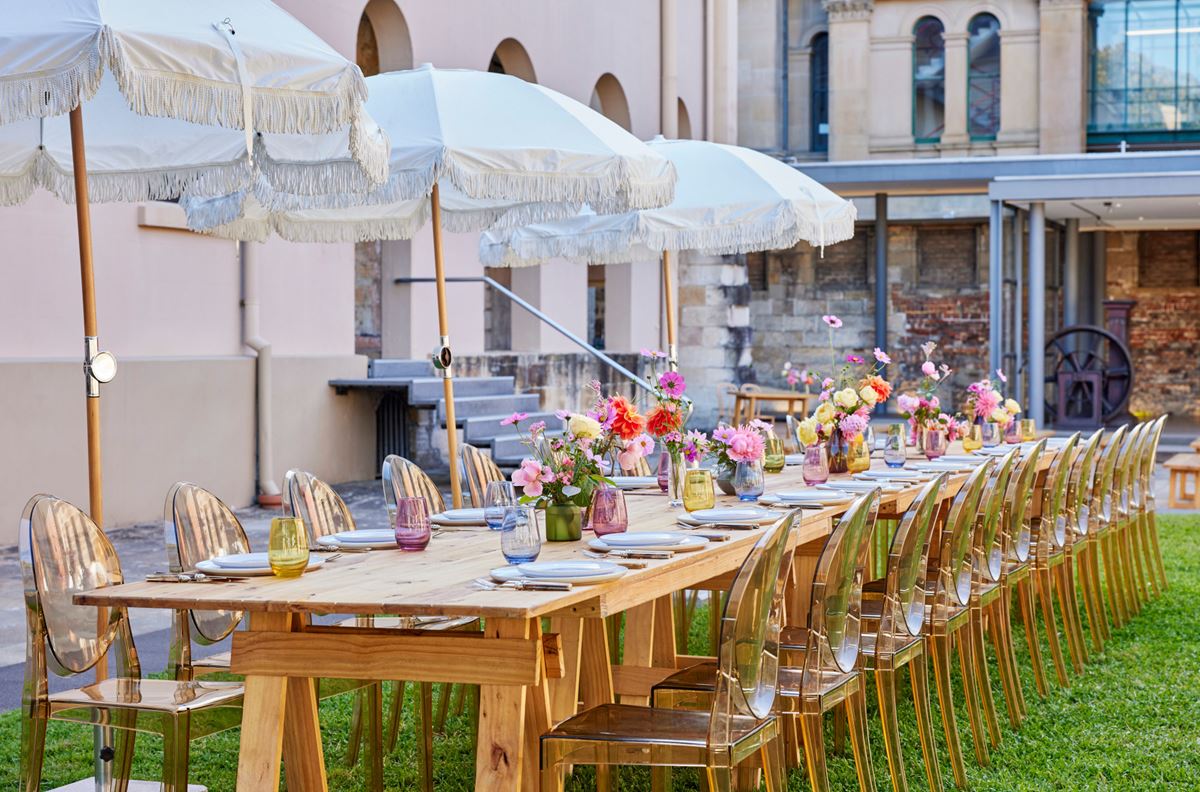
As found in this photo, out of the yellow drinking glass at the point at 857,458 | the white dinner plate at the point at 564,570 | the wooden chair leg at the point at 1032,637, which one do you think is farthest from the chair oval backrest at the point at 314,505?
Answer: the wooden chair leg at the point at 1032,637

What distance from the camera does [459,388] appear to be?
1197cm

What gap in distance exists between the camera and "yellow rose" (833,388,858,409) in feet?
19.7

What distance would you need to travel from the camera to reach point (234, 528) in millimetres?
4320

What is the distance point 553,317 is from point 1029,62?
10.7 meters

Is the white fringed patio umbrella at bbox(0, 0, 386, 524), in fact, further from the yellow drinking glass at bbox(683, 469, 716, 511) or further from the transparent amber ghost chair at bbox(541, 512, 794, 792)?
the transparent amber ghost chair at bbox(541, 512, 794, 792)

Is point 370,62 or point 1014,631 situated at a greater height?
point 370,62

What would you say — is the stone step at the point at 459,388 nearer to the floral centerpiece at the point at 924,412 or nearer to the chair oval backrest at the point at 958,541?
the floral centerpiece at the point at 924,412

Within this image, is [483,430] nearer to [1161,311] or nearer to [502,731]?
[502,731]

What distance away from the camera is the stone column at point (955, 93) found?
22.8 m

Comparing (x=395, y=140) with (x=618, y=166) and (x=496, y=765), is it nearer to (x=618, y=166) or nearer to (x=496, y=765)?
(x=618, y=166)

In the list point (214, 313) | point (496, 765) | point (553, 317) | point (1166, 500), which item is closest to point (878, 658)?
point (496, 765)

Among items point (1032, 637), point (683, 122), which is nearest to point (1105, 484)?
point (1032, 637)

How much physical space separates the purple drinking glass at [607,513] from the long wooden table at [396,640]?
0.27m

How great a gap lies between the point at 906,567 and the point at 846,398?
1.71m
